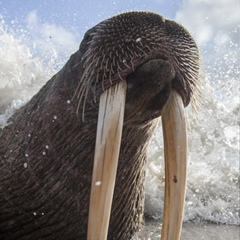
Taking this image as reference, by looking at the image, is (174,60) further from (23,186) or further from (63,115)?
(23,186)

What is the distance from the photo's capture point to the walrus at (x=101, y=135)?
3.01 m

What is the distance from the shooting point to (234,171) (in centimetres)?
801

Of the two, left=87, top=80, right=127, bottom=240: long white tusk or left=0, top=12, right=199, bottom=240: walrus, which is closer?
left=87, top=80, right=127, bottom=240: long white tusk

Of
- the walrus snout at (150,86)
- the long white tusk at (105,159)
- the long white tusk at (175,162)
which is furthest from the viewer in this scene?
the long white tusk at (175,162)

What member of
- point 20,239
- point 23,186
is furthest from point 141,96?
point 20,239

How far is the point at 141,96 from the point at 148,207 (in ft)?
9.39

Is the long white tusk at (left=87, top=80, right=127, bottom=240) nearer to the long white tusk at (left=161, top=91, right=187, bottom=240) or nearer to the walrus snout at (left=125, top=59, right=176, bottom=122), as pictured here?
the walrus snout at (left=125, top=59, right=176, bottom=122)

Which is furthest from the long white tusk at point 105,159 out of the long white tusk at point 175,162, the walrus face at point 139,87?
the long white tusk at point 175,162

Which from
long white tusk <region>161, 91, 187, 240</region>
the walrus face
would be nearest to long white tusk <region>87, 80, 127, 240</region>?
the walrus face

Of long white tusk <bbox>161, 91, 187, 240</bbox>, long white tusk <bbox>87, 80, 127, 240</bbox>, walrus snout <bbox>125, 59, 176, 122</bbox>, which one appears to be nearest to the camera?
long white tusk <bbox>87, 80, 127, 240</bbox>

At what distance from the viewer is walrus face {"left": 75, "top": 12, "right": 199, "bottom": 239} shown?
9.64 ft

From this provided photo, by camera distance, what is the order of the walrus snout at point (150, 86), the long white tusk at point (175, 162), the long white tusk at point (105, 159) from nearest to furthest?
the long white tusk at point (105, 159), the walrus snout at point (150, 86), the long white tusk at point (175, 162)

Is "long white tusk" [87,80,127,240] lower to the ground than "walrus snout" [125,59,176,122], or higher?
lower

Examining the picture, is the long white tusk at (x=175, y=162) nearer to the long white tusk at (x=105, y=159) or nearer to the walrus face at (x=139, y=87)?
the walrus face at (x=139, y=87)
